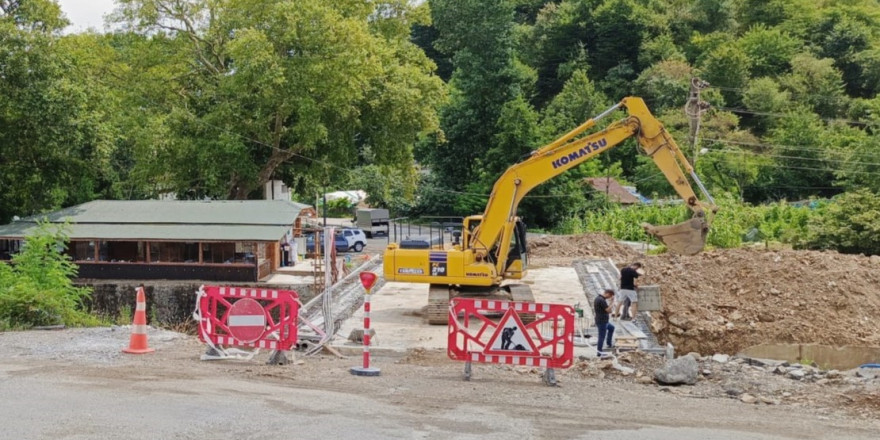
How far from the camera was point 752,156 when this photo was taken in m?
62.0

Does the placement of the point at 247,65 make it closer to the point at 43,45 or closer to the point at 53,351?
the point at 43,45

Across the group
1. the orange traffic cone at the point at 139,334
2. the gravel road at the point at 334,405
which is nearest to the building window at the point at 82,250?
the gravel road at the point at 334,405

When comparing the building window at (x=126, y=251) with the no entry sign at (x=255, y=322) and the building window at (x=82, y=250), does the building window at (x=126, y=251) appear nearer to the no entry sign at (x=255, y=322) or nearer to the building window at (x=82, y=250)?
the building window at (x=82, y=250)

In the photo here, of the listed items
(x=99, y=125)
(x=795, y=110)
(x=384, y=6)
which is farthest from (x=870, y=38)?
(x=99, y=125)

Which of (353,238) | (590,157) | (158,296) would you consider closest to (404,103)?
(353,238)

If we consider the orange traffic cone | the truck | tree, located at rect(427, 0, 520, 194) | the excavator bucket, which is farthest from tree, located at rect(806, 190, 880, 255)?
tree, located at rect(427, 0, 520, 194)

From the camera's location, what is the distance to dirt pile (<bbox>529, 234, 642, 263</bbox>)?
110 feet

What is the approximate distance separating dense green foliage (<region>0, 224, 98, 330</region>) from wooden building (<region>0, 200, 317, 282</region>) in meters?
8.58

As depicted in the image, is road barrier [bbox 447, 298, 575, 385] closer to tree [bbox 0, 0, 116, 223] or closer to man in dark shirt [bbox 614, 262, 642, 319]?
man in dark shirt [bbox 614, 262, 642, 319]

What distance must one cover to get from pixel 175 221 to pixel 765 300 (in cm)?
2119

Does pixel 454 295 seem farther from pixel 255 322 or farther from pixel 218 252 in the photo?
pixel 218 252

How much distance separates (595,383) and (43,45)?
27.0 m

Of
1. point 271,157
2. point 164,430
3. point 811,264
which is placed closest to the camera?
point 164,430

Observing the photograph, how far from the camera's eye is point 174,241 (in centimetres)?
3003
